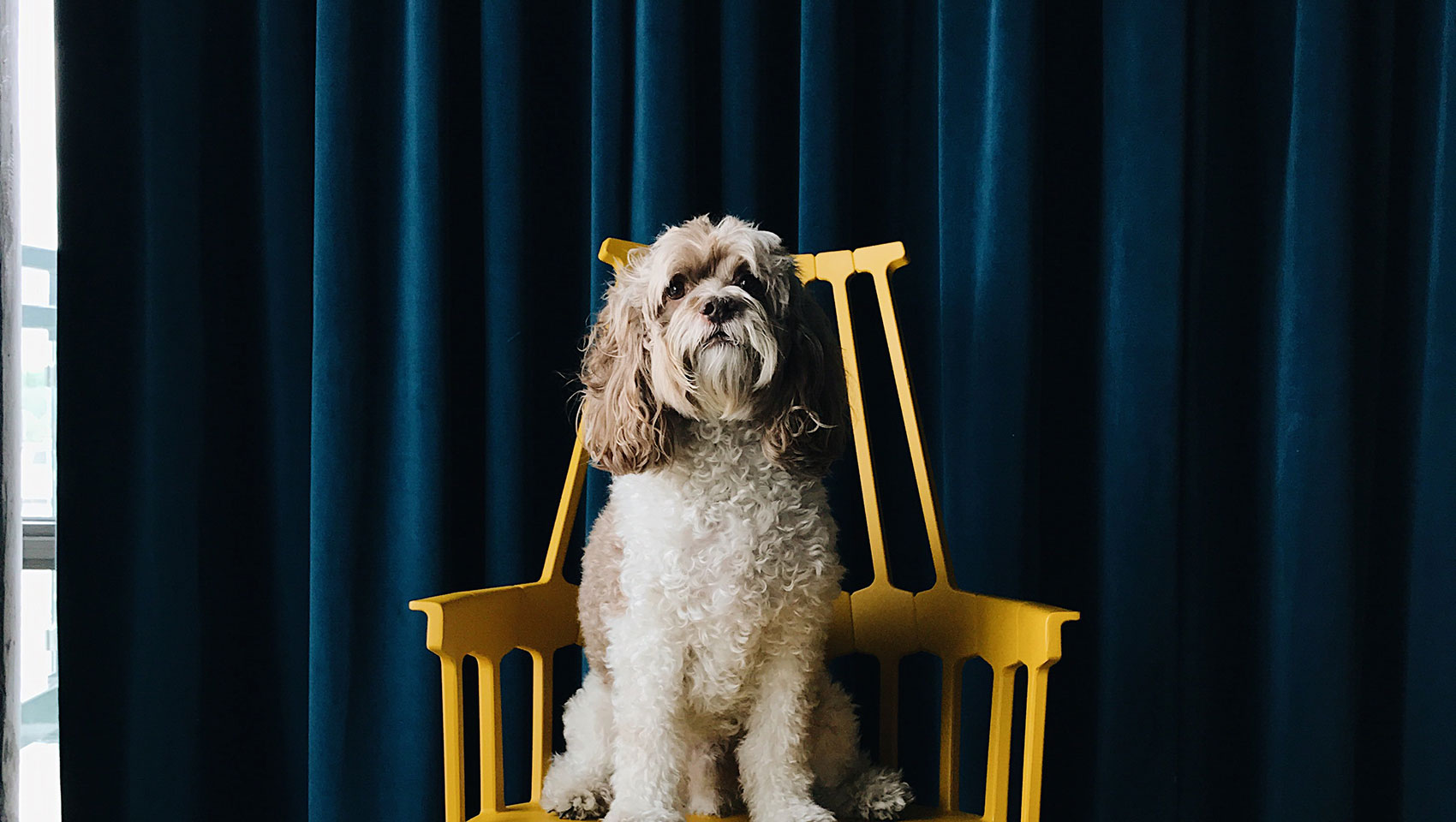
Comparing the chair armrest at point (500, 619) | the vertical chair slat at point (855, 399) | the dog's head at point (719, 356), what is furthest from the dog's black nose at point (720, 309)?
the chair armrest at point (500, 619)

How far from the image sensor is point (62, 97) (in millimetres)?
1648

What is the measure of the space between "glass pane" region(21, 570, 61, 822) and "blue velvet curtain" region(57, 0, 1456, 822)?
0.33 metres

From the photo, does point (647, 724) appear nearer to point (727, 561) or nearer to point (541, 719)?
point (727, 561)

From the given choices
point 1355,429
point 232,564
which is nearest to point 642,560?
point 232,564

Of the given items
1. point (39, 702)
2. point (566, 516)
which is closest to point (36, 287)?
point (39, 702)

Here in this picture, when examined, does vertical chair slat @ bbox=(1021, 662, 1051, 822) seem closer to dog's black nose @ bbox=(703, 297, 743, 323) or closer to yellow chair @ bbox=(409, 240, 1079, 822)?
yellow chair @ bbox=(409, 240, 1079, 822)

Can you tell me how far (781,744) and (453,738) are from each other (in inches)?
16.9

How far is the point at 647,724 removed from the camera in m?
1.15

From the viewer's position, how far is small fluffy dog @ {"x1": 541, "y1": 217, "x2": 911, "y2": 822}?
113 centimetres

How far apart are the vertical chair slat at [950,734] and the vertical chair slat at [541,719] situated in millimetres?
564

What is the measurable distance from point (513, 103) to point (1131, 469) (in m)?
1.20

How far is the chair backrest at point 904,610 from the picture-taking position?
4.11 feet

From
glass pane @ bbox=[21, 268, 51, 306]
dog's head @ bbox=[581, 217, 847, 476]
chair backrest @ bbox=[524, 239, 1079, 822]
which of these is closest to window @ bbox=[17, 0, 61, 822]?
glass pane @ bbox=[21, 268, 51, 306]

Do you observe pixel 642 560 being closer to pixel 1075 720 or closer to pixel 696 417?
pixel 696 417
